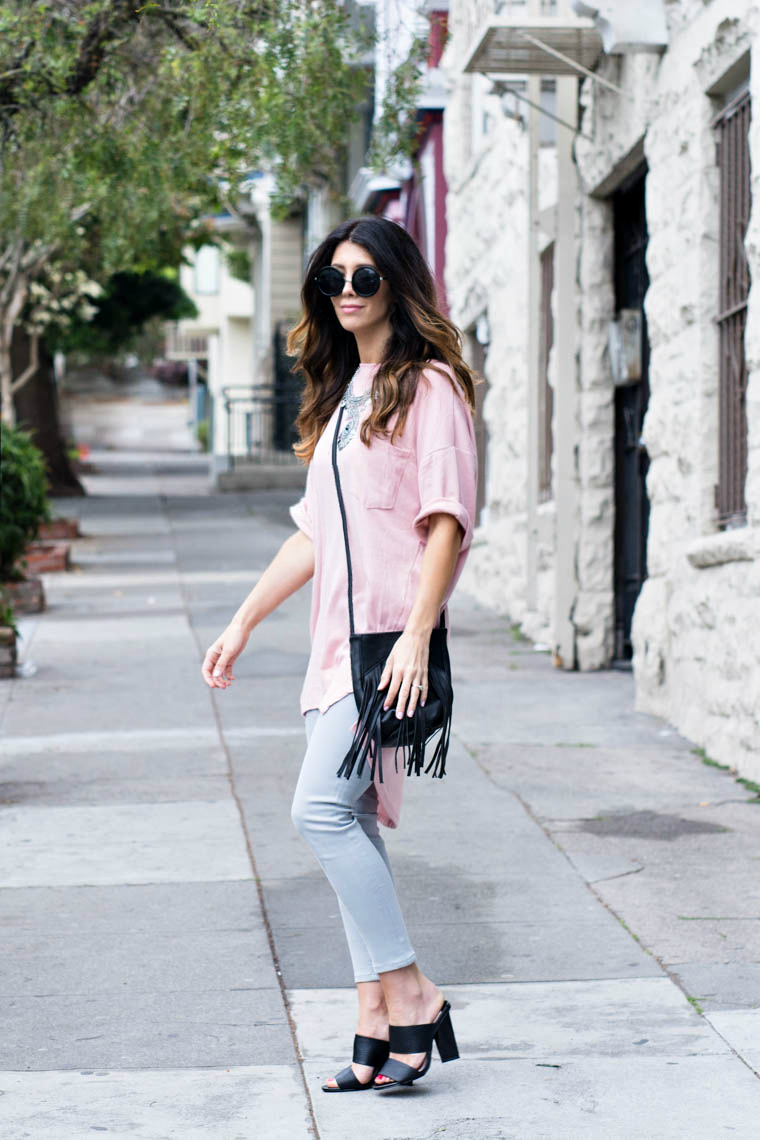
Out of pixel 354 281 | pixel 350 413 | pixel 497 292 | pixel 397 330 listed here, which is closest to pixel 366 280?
pixel 354 281

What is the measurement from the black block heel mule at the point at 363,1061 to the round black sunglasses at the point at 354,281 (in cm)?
168

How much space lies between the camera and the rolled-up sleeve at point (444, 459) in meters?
3.60

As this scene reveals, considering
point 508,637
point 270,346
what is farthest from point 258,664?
point 270,346

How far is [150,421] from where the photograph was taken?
6200 cm

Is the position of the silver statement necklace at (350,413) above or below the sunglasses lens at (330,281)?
below

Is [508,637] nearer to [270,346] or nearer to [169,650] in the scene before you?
[169,650]

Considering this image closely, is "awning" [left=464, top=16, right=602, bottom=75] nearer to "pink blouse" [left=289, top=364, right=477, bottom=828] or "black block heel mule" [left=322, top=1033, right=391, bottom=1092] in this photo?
"pink blouse" [left=289, top=364, right=477, bottom=828]

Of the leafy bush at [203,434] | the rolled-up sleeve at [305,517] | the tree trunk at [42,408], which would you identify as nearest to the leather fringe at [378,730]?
the rolled-up sleeve at [305,517]

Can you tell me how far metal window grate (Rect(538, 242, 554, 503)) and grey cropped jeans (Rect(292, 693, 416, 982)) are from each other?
859cm

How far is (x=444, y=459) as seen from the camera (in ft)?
11.8

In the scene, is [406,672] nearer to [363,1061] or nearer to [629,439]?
[363,1061]

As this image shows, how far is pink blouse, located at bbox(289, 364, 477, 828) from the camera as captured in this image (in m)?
3.62

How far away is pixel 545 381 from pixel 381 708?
8840mm

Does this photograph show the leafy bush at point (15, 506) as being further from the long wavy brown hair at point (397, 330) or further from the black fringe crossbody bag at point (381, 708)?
the black fringe crossbody bag at point (381, 708)
